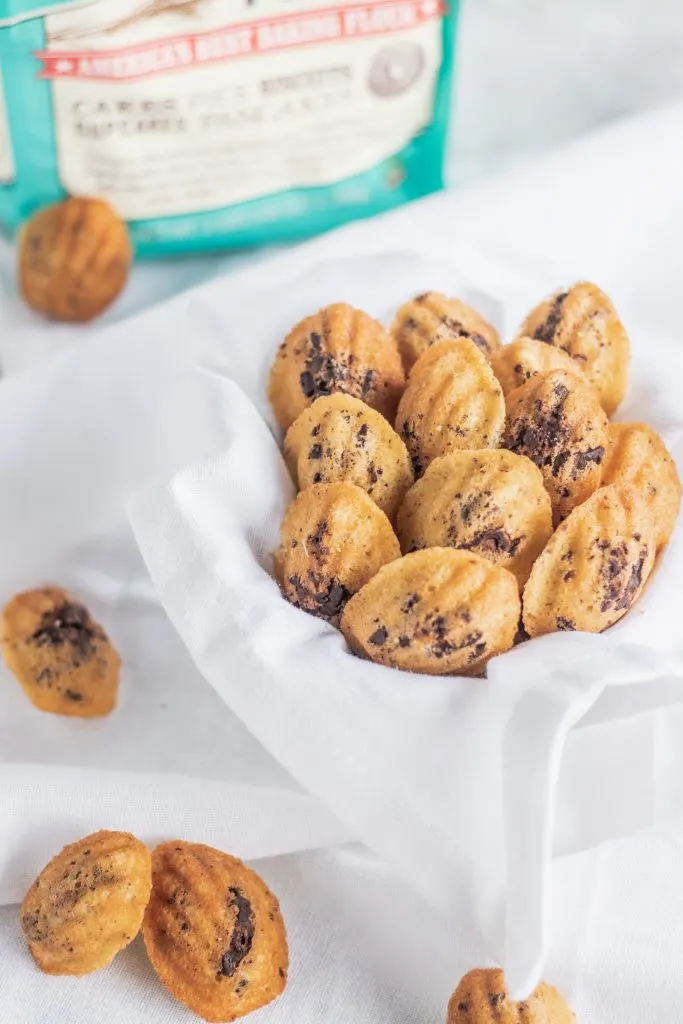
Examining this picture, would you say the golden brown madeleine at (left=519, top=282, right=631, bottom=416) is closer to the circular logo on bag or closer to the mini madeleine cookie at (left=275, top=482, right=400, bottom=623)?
the mini madeleine cookie at (left=275, top=482, right=400, bottom=623)

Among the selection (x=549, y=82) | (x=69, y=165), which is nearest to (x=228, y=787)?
(x=69, y=165)

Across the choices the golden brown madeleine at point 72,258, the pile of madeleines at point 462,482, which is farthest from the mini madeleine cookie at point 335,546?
the golden brown madeleine at point 72,258

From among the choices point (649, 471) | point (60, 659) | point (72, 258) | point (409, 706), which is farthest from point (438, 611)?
point (72, 258)

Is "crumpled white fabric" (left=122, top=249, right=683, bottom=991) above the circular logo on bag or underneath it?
underneath

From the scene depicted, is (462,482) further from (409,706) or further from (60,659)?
(60,659)

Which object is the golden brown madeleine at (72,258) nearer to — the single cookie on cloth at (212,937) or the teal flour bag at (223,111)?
the teal flour bag at (223,111)

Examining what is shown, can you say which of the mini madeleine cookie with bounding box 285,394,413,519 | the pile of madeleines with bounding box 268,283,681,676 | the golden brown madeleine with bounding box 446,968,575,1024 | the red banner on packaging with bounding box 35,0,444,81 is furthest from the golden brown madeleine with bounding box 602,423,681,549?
the red banner on packaging with bounding box 35,0,444,81
